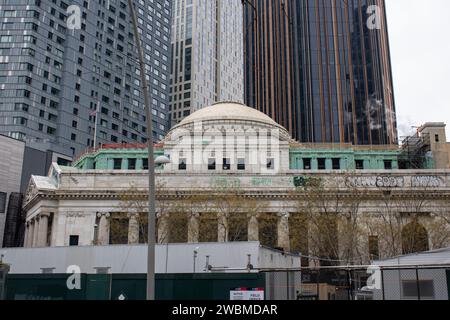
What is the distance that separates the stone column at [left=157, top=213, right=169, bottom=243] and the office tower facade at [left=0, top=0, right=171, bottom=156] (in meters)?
48.2

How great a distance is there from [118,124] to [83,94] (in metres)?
13.8

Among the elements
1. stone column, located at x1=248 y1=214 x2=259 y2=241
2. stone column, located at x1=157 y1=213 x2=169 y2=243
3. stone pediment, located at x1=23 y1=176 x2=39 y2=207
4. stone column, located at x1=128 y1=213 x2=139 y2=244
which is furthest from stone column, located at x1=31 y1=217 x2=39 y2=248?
stone column, located at x1=248 y1=214 x2=259 y2=241

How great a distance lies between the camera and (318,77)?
16175 centimetres

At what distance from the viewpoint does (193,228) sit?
6425cm

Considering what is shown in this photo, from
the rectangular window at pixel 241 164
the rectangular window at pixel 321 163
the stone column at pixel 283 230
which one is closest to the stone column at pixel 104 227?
the rectangular window at pixel 241 164

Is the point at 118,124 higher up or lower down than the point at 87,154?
higher up

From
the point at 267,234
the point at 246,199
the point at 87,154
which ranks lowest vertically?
the point at 267,234

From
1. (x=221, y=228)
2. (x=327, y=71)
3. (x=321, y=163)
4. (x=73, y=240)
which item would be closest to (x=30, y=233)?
(x=73, y=240)

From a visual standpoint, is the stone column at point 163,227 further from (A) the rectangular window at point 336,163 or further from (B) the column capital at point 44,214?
(A) the rectangular window at point 336,163

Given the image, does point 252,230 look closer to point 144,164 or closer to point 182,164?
point 182,164

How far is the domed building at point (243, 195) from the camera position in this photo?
59.7 metres

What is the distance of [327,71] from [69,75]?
83338 millimetres

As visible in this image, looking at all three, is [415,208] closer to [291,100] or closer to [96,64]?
[96,64]

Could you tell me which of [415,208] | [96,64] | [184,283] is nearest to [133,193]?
[415,208]
